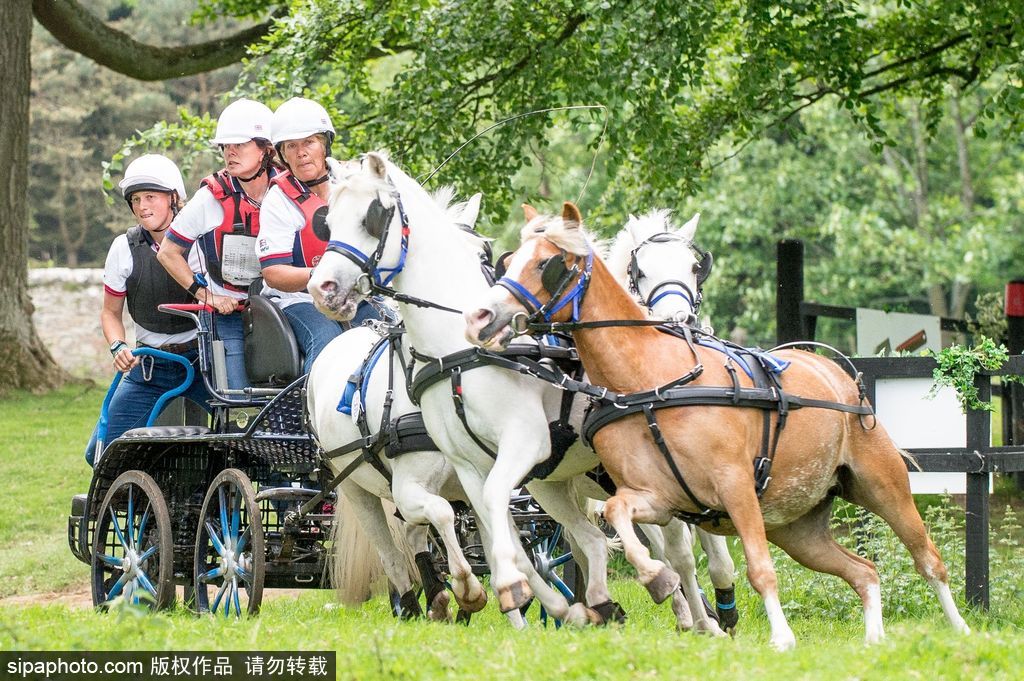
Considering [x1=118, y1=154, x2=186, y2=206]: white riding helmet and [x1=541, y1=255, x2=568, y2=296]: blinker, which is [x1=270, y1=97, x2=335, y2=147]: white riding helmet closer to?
[x1=118, y1=154, x2=186, y2=206]: white riding helmet

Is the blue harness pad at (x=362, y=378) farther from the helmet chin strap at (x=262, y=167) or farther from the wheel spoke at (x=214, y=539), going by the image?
the helmet chin strap at (x=262, y=167)

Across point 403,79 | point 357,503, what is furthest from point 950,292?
point 357,503

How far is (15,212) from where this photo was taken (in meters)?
15.7

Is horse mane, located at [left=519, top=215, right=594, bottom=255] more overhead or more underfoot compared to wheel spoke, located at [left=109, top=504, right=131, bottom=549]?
more overhead

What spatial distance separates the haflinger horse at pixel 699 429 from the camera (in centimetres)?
564

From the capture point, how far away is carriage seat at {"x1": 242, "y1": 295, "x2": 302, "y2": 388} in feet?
25.0

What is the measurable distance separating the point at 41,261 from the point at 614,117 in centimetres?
2516

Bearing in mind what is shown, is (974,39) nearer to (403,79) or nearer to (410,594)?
(403,79)

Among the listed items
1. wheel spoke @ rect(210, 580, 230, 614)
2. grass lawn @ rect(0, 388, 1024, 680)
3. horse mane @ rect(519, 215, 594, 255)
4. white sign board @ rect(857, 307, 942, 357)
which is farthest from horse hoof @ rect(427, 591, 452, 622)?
white sign board @ rect(857, 307, 942, 357)

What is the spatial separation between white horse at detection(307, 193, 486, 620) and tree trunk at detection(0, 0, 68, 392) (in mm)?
9403

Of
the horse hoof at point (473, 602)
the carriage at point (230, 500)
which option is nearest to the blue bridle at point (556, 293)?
the horse hoof at point (473, 602)

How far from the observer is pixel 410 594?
7484 millimetres

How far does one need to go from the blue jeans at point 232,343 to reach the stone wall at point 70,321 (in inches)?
532

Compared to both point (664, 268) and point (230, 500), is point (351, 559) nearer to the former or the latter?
point (230, 500)
